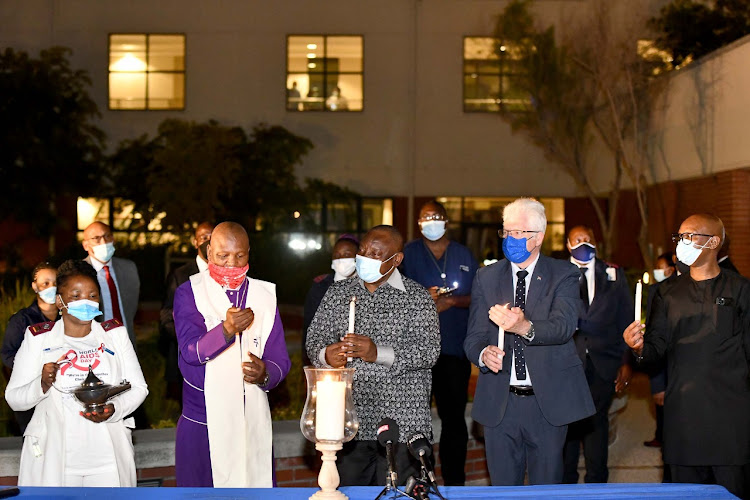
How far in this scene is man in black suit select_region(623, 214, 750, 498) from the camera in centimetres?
565

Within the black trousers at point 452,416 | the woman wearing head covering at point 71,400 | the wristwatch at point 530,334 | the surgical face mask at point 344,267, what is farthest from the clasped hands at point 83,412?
the black trousers at point 452,416

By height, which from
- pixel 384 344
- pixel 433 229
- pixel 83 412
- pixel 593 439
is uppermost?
pixel 433 229

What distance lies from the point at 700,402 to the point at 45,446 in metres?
3.74

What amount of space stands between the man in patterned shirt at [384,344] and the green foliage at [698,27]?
15607 millimetres

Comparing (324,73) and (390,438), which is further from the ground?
(324,73)

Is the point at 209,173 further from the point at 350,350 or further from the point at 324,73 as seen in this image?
the point at 350,350

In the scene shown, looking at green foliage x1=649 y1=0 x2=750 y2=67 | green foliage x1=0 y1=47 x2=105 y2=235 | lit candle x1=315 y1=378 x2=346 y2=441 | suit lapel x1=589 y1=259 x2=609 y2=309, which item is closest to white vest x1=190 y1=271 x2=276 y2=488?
lit candle x1=315 y1=378 x2=346 y2=441

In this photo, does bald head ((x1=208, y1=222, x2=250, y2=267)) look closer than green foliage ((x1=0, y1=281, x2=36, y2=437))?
Yes

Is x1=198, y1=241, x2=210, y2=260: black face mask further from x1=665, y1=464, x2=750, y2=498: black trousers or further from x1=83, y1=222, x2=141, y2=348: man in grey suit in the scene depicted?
x1=665, y1=464, x2=750, y2=498: black trousers

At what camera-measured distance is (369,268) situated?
17.2 feet

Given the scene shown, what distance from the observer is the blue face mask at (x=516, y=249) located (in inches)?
209

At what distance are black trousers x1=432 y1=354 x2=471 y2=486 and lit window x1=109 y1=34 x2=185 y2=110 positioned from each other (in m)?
18.0

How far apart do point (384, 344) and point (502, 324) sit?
0.68m

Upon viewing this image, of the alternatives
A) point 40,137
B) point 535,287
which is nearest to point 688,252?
point 535,287
